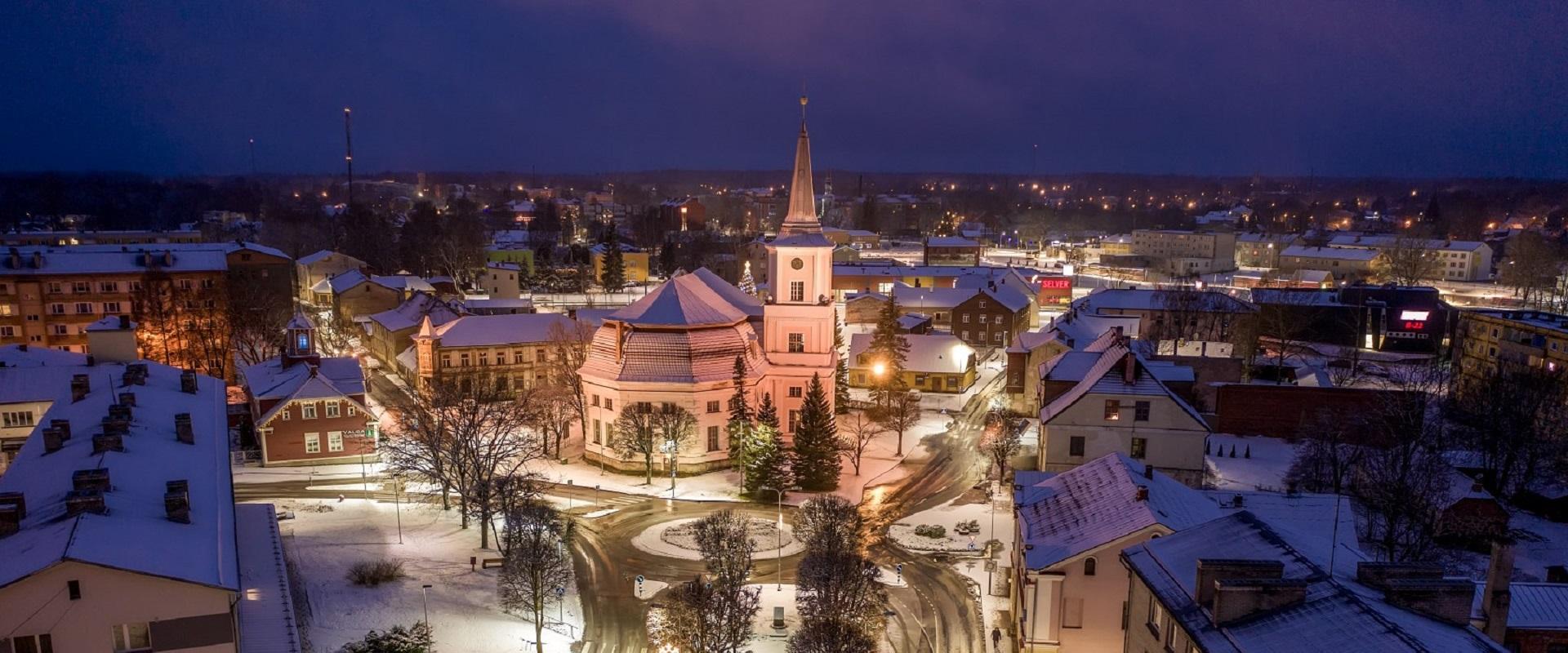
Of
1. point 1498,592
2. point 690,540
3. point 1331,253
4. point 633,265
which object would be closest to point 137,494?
point 690,540

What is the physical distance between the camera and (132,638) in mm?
18859

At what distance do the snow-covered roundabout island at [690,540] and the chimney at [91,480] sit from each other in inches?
745

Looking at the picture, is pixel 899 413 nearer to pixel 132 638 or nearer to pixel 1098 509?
pixel 1098 509

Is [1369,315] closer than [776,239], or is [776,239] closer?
[776,239]

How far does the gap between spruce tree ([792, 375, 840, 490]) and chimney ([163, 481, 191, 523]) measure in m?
25.9

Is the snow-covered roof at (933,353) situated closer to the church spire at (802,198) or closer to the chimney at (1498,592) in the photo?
Result: the church spire at (802,198)

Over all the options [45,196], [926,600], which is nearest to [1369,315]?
[926,600]

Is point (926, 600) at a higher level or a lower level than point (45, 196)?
lower

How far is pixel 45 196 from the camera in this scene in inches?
6752

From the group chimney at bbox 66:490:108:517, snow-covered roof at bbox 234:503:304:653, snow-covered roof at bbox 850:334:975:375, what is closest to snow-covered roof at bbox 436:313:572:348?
snow-covered roof at bbox 850:334:975:375

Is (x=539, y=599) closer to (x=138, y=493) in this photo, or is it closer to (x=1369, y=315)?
(x=138, y=493)

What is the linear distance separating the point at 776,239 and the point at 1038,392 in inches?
674

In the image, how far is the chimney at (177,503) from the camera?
20219 mm

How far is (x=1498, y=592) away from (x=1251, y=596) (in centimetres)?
971
